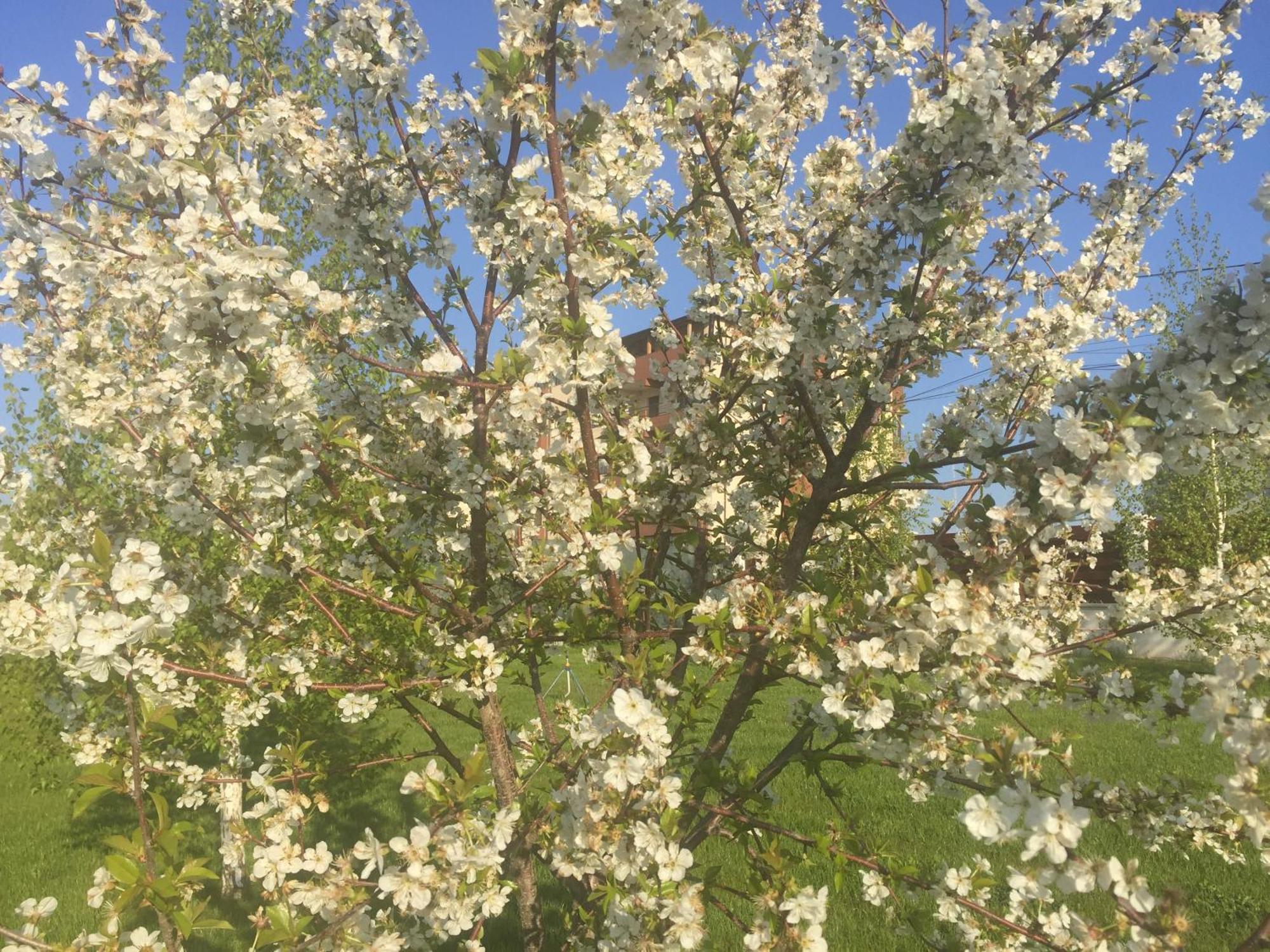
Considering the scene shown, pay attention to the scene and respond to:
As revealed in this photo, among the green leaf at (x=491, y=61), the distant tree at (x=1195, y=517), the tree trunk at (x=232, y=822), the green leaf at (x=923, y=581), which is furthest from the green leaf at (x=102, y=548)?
the distant tree at (x=1195, y=517)

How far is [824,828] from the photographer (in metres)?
6.60

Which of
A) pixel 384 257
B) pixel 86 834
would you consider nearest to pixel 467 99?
pixel 384 257

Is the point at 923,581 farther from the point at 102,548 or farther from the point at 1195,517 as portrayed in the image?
the point at 1195,517

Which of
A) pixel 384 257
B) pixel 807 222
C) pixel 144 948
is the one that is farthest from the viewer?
pixel 807 222

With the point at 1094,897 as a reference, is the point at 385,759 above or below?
above

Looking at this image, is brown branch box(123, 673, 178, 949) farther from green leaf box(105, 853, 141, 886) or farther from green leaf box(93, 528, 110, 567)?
green leaf box(93, 528, 110, 567)

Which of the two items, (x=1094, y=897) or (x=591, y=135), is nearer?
(x=591, y=135)

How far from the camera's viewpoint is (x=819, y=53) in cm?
398

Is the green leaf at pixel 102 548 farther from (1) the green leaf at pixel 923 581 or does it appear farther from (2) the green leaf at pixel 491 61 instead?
(1) the green leaf at pixel 923 581

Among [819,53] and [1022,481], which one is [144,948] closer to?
[1022,481]

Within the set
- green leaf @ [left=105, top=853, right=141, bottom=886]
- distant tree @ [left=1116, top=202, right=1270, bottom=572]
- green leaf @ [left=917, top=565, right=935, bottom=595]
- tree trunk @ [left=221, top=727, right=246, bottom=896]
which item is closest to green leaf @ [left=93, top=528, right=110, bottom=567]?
green leaf @ [left=105, top=853, right=141, bottom=886]

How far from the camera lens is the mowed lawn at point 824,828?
5375 millimetres

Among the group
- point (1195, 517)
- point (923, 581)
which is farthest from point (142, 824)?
point (1195, 517)

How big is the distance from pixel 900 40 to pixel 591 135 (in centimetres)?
161
